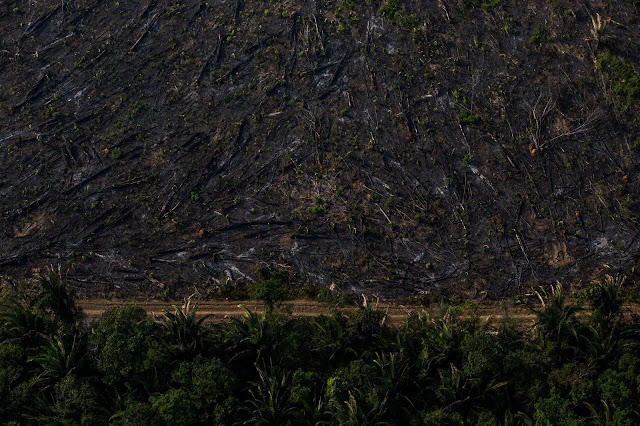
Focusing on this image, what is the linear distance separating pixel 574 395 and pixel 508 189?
1480cm

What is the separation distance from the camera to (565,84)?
4384cm

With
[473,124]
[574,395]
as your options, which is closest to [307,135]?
[473,124]

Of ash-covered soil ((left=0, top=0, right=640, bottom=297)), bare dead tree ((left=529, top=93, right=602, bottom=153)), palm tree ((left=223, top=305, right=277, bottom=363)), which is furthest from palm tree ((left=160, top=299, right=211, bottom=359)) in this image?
bare dead tree ((left=529, top=93, right=602, bottom=153))

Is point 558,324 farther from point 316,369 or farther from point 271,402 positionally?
point 271,402

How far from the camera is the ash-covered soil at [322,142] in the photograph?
1519 inches

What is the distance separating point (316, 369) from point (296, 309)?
219 inches

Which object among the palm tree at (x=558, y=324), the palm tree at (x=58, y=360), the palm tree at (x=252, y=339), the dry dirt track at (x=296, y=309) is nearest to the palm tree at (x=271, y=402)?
the palm tree at (x=252, y=339)

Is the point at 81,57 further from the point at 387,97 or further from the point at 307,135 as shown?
the point at 387,97

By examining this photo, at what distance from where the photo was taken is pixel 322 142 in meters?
42.2

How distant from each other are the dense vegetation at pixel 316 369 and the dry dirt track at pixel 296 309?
125 inches

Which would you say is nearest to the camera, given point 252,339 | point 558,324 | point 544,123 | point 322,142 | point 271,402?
point 271,402

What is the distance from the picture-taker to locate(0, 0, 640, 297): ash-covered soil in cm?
3859

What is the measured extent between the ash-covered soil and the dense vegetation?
213 inches

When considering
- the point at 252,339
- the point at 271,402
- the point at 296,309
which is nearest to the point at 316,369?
the point at 252,339
